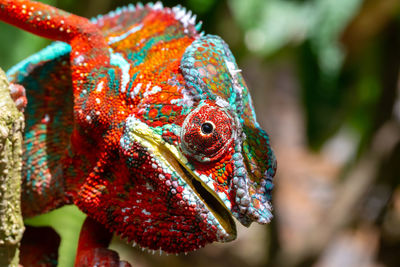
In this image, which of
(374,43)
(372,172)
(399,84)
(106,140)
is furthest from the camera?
(374,43)

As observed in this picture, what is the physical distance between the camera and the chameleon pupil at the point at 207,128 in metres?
1.44

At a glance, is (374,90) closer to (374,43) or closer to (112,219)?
(374,43)

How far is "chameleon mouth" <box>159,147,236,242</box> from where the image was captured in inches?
59.2

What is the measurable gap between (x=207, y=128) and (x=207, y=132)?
0.04 ft

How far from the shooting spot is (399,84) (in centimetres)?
540

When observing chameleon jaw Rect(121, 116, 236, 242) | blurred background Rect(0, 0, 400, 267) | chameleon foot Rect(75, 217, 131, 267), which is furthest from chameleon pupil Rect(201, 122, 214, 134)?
blurred background Rect(0, 0, 400, 267)

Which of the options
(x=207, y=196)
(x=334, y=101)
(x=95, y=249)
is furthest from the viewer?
(x=334, y=101)

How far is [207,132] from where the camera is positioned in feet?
4.73

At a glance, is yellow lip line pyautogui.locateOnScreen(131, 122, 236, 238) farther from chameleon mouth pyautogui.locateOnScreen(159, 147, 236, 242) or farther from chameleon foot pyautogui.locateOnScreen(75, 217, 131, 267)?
chameleon foot pyautogui.locateOnScreen(75, 217, 131, 267)

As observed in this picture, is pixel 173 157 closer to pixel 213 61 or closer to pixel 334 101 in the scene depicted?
pixel 213 61

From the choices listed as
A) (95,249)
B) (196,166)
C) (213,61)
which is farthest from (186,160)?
(95,249)

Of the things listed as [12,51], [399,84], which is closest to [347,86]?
[399,84]

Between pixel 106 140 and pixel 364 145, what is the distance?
4.83 meters

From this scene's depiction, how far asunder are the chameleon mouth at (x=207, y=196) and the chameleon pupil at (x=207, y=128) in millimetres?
124
